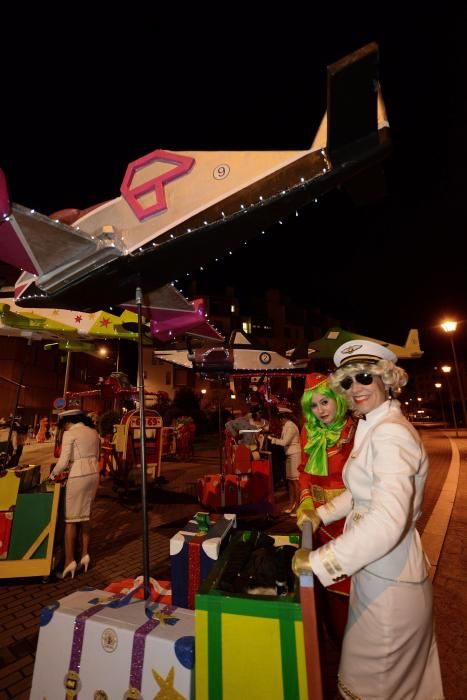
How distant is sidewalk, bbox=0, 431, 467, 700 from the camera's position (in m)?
2.62

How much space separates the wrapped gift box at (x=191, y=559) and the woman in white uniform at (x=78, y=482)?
109 inches

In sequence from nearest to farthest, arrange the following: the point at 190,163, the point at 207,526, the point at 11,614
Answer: the point at 190,163 → the point at 207,526 → the point at 11,614

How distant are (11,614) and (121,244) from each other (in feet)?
13.4

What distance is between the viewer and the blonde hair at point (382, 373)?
1965mm

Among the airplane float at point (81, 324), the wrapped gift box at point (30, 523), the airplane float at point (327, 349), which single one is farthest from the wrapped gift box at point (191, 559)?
the airplane float at point (327, 349)

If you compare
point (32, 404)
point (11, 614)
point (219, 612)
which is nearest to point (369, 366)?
point (219, 612)

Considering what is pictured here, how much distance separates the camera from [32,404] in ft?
73.3

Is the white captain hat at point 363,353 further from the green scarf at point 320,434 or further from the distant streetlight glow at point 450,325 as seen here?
the distant streetlight glow at point 450,325

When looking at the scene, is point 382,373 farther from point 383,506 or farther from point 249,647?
point 249,647

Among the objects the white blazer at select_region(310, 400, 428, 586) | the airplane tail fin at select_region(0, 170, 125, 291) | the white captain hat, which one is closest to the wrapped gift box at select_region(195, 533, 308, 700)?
the white blazer at select_region(310, 400, 428, 586)

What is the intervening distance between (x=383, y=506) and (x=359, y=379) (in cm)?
74

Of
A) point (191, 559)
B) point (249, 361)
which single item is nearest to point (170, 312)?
point (191, 559)

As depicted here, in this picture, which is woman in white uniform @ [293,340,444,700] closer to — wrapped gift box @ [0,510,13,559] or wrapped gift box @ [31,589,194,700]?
wrapped gift box @ [31,589,194,700]

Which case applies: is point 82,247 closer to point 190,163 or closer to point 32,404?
point 190,163
